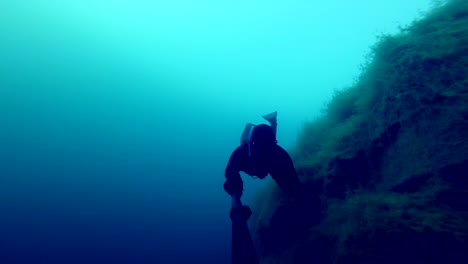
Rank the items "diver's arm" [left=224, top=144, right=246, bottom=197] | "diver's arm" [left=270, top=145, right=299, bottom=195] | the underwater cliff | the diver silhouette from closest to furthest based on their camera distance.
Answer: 1. the underwater cliff
2. "diver's arm" [left=224, top=144, right=246, bottom=197]
3. the diver silhouette
4. "diver's arm" [left=270, top=145, right=299, bottom=195]

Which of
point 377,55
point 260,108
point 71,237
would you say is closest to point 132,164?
point 71,237

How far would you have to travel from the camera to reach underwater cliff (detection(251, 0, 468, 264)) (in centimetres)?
375

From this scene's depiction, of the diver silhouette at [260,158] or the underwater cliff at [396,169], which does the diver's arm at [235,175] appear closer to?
the diver silhouette at [260,158]

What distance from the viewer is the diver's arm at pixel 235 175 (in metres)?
4.82

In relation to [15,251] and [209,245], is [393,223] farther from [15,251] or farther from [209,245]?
[15,251]

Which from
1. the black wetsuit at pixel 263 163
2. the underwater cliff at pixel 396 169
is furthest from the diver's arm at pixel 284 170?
the underwater cliff at pixel 396 169

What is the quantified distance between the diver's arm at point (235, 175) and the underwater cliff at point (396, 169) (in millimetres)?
1716

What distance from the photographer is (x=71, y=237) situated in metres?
26.1

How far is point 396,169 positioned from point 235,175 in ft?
8.90

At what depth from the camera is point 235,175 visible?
4.97 metres

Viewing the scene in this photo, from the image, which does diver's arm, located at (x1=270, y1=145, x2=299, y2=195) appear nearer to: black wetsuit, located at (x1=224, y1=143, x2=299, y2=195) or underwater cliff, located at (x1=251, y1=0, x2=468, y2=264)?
black wetsuit, located at (x1=224, y1=143, x2=299, y2=195)

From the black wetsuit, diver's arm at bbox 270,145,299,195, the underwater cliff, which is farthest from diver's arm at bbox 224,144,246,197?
the underwater cliff

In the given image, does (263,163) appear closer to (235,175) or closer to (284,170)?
(284,170)

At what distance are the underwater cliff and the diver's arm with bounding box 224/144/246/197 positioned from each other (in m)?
1.72
